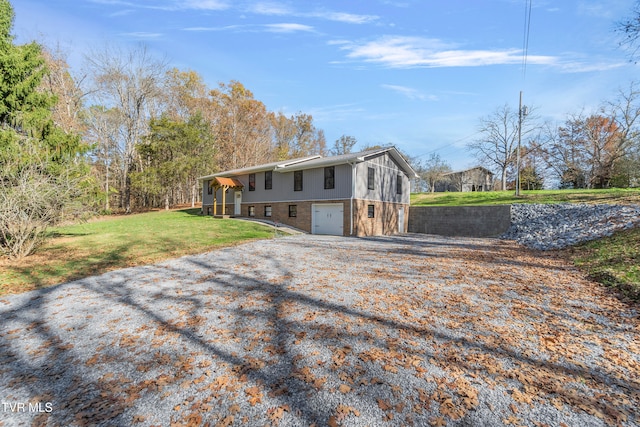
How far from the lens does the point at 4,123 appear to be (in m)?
10.7

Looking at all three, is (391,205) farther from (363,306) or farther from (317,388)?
(317,388)

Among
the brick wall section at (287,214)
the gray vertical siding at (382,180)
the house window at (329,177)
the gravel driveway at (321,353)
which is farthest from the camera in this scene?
the brick wall section at (287,214)

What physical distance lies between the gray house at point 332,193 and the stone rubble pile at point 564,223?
730cm

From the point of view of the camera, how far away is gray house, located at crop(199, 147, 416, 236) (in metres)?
17.3

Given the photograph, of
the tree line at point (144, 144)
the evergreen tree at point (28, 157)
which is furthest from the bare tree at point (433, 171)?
the evergreen tree at point (28, 157)

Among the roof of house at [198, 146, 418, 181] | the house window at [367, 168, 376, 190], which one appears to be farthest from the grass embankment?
the house window at [367, 168, 376, 190]

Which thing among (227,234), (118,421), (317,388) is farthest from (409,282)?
(227,234)

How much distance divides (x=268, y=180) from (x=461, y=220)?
13.9 m

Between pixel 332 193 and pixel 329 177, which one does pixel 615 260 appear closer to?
pixel 332 193

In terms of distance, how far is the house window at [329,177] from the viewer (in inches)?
702

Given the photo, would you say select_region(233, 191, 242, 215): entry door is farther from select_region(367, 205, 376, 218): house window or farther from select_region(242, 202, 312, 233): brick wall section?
select_region(367, 205, 376, 218): house window

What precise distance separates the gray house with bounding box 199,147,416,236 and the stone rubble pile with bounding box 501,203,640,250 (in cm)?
730

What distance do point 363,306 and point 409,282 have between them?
6.68ft

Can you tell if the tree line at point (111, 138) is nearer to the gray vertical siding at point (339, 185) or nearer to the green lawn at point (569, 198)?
the gray vertical siding at point (339, 185)
